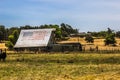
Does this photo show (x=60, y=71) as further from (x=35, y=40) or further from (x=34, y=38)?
(x=34, y=38)

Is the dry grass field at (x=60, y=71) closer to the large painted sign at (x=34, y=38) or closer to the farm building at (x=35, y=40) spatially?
the farm building at (x=35, y=40)

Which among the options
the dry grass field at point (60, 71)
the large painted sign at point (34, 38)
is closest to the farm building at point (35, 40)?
the large painted sign at point (34, 38)

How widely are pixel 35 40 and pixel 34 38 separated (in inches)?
29.8

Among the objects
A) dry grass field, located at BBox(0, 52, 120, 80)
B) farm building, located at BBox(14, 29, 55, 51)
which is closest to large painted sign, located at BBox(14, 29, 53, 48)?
farm building, located at BBox(14, 29, 55, 51)

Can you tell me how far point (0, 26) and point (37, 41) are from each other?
8353cm

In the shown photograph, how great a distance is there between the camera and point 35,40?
92.8m

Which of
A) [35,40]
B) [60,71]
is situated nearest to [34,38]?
[35,40]

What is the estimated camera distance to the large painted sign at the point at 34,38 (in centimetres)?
9156

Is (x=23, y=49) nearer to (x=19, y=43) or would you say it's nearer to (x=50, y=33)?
(x=19, y=43)

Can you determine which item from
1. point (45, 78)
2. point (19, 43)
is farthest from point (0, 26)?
point (45, 78)

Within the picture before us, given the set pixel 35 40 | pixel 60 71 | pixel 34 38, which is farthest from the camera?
pixel 34 38

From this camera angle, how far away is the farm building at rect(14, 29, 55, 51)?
90.8m

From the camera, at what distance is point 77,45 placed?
9131 centimetres

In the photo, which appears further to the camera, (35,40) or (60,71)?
(35,40)
